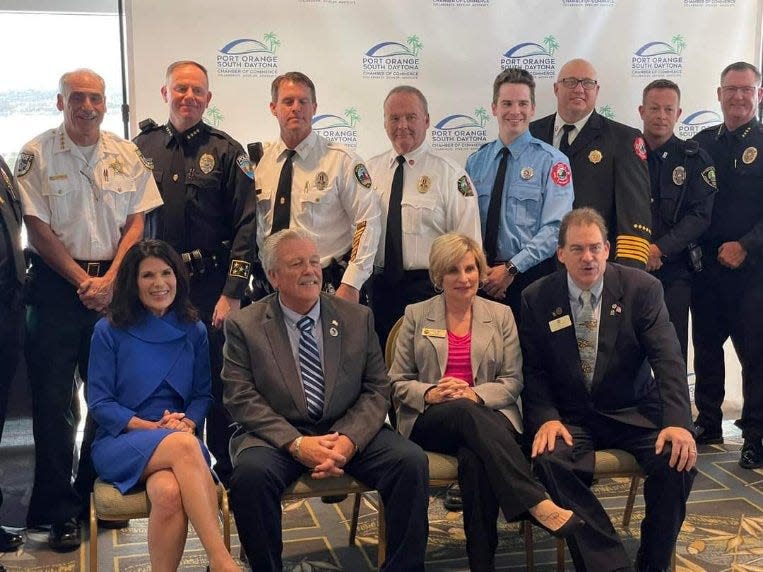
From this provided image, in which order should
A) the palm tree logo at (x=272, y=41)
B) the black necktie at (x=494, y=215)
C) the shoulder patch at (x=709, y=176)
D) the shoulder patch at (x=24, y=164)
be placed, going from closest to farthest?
the shoulder patch at (x=24, y=164) < the black necktie at (x=494, y=215) < the shoulder patch at (x=709, y=176) < the palm tree logo at (x=272, y=41)

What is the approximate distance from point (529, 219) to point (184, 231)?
5.25ft

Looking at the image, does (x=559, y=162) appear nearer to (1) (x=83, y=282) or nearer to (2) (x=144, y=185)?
(2) (x=144, y=185)

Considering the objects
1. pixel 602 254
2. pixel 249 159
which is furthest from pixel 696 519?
pixel 249 159

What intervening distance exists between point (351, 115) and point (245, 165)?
1154 mm

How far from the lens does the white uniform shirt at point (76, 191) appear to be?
3.35 m

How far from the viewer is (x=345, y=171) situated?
3762 millimetres

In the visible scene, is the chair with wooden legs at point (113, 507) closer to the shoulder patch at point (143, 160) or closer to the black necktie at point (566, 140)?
the shoulder patch at point (143, 160)

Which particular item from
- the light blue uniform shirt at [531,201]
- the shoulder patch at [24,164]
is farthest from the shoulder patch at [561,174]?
the shoulder patch at [24,164]

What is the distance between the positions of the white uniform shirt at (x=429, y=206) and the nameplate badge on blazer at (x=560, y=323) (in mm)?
838

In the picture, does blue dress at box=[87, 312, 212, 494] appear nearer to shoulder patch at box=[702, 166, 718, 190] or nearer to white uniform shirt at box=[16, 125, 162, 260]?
white uniform shirt at box=[16, 125, 162, 260]

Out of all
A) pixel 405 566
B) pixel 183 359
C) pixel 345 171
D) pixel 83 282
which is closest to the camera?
pixel 405 566

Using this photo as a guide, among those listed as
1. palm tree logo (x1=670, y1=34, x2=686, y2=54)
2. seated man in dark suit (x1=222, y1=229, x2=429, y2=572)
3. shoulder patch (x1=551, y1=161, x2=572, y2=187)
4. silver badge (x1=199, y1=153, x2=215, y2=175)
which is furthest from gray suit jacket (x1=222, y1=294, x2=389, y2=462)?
palm tree logo (x1=670, y1=34, x2=686, y2=54)

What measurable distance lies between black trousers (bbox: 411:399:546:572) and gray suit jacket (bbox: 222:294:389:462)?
0.31m

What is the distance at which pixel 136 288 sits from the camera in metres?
3.03
